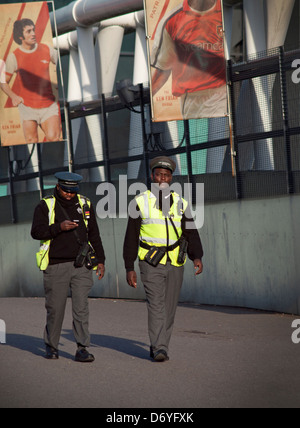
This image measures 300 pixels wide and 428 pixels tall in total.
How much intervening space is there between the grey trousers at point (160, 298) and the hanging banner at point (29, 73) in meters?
9.24

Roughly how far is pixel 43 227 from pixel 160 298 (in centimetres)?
133

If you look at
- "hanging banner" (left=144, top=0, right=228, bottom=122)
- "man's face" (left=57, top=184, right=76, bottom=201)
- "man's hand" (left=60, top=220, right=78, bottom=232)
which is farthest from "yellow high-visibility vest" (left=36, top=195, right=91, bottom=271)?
"hanging banner" (left=144, top=0, right=228, bottom=122)

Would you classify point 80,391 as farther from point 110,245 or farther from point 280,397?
point 110,245

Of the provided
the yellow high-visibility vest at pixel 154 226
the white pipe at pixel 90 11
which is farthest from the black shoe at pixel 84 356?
the white pipe at pixel 90 11

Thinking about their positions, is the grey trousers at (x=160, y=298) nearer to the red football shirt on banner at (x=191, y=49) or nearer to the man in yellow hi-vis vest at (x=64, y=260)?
the man in yellow hi-vis vest at (x=64, y=260)

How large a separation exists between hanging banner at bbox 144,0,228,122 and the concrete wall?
1603 mm

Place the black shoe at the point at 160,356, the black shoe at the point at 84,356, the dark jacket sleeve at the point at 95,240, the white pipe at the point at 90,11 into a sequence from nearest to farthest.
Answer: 1. the black shoe at the point at 160,356
2. the black shoe at the point at 84,356
3. the dark jacket sleeve at the point at 95,240
4. the white pipe at the point at 90,11

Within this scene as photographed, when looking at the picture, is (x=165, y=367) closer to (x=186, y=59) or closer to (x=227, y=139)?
(x=227, y=139)

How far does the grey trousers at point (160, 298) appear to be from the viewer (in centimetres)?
914

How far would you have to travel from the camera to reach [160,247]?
9328mm

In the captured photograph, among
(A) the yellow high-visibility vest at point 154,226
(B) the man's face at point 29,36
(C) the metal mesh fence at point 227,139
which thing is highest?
(B) the man's face at point 29,36

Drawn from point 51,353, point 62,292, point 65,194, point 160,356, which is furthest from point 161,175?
point 51,353

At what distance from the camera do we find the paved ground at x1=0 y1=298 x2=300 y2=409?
7223 millimetres

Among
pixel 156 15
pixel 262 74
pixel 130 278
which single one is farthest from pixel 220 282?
pixel 130 278
